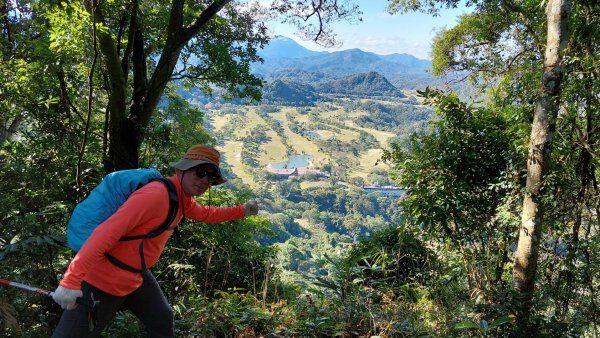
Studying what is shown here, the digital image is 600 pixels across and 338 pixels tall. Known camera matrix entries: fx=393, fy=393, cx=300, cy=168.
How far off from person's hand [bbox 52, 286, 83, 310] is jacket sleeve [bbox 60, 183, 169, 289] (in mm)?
23

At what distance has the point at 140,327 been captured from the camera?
10.5 ft

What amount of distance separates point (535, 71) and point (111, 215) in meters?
5.73

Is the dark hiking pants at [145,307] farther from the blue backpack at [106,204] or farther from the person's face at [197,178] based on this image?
the person's face at [197,178]

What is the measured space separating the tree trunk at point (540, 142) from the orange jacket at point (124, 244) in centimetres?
308

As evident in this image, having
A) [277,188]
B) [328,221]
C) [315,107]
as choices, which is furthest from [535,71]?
[315,107]

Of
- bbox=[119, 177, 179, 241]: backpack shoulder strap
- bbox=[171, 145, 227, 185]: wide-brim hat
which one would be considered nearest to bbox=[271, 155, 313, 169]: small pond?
bbox=[171, 145, 227, 185]: wide-brim hat

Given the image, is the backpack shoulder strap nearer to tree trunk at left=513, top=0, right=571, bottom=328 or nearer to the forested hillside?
the forested hillside

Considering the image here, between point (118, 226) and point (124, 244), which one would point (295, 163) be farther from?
point (118, 226)

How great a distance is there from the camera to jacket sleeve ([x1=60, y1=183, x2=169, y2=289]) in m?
1.92

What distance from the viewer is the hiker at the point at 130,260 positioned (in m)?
1.93

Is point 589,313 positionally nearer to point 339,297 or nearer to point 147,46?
point 339,297

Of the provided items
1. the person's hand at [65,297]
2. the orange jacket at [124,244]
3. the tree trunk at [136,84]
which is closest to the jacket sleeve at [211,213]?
the orange jacket at [124,244]

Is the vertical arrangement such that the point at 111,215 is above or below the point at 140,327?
above

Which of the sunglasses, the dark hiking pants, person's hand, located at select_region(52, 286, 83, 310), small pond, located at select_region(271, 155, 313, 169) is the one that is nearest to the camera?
→ person's hand, located at select_region(52, 286, 83, 310)
